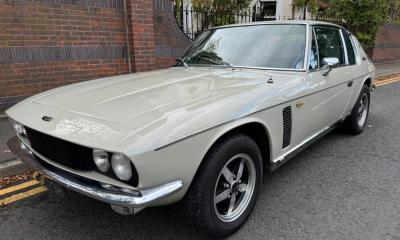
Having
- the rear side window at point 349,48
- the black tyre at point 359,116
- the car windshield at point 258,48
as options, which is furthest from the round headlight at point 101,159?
the black tyre at point 359,116

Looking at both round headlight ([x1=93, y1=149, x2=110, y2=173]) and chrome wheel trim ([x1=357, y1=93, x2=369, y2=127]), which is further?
chrome wheel trim ([x1=357, y1=93, x2=369, y2=127])

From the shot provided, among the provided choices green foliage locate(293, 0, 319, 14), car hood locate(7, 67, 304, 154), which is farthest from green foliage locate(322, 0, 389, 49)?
car hood locate(7, 67, 304, 154)

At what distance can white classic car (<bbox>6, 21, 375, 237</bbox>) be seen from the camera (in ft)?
6.80

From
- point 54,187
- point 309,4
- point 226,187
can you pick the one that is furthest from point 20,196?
point 309,4

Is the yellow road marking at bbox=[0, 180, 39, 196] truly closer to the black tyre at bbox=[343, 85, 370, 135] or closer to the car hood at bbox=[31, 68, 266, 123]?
the car hood at bbox=[31, 68, 266, 123]

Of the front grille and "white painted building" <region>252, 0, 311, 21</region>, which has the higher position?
"white painted building" <region>252, 0, 311, 21</region>

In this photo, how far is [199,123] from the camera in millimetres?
2232

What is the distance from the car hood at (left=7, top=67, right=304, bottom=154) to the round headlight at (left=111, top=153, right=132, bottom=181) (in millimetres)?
103

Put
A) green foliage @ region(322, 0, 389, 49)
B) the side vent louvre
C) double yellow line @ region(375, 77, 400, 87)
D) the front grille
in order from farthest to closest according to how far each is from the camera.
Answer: green foliage @ region(322, 0, 389, 49) < double yellow line @ region(375, 77, 400, 87) < the side vent louvre < the front grille

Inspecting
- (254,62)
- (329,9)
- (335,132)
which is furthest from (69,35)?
(329,9)

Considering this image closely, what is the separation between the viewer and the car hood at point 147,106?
6.81 feet

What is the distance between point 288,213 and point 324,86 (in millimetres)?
1472

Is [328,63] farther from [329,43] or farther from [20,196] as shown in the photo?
[20,196]

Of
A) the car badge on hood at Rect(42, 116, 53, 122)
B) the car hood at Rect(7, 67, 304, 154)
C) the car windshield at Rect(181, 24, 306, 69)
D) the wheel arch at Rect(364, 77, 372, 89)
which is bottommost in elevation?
the wheel arch at Rect(364, 77, 372, 89)
